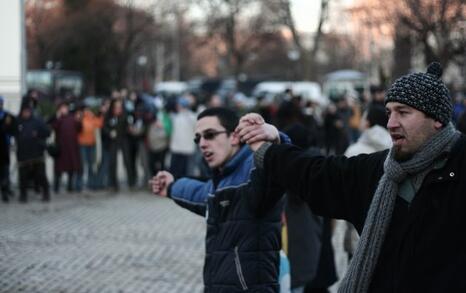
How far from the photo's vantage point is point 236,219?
14.7 feet

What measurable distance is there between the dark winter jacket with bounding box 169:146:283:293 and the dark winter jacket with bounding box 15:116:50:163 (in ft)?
38.0

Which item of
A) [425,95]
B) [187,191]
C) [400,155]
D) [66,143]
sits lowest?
[66,143]

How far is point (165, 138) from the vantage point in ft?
58.3

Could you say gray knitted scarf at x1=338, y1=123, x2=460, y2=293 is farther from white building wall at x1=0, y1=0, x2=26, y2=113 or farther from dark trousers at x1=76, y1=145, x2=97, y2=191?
white building wall at x1=0, y1=0, x2=26, y2=113

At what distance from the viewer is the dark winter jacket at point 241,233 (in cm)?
442

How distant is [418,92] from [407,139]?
7.2 inches

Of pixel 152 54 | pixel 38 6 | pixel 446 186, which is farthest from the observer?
pixel 152 54

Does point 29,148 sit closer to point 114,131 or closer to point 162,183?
point 114,131

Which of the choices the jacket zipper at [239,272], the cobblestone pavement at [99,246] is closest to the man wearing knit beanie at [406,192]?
the jacket zipper at [239,272]

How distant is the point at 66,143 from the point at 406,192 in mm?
14421

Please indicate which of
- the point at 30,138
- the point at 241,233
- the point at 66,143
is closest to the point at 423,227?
the point at 241,233

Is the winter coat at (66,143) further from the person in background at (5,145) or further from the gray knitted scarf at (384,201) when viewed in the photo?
the gray knitted scarf at (384,201)

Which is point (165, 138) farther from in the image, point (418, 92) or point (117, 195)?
point (418, 92)

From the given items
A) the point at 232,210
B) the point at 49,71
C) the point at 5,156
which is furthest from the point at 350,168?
the point at 49,71
